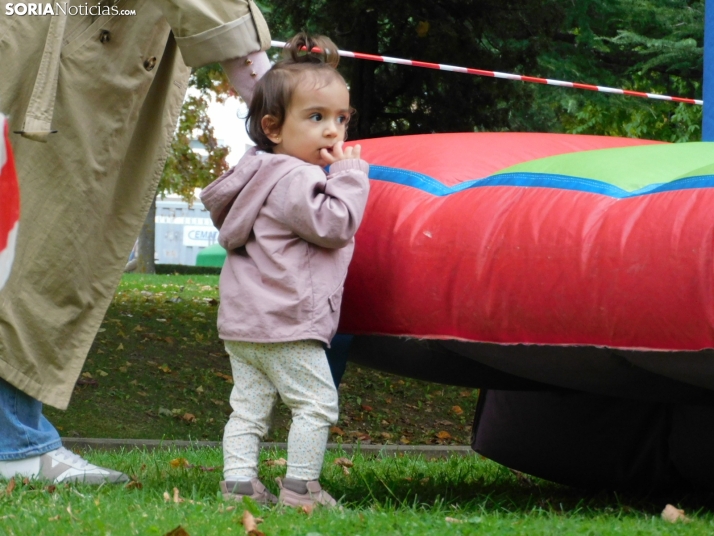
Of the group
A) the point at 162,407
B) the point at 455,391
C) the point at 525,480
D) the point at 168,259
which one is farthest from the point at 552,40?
the point at 168,259

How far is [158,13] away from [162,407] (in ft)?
12.7

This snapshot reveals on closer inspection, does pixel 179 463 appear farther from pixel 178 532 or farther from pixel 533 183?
pixel 533 183

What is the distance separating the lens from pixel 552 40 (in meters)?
8.84

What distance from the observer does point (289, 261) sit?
2996mm

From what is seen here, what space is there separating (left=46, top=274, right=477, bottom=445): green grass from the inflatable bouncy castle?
3.23 meters

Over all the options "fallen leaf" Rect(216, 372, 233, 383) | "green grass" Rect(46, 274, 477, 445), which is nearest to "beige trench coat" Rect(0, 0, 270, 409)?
"green grass" Rect(46, 274, 477, 445)

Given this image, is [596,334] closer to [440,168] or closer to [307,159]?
[440,168]

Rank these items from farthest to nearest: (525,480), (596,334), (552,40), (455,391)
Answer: (552,40) → (455,391) → (525,480) → (596,334)

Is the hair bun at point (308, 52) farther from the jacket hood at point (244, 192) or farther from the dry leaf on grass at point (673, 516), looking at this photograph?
the dry leaf on grass at point (673, 516)

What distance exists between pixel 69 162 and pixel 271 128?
797 mm

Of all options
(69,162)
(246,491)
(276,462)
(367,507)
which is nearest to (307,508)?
(246,491)

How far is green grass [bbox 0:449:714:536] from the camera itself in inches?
105

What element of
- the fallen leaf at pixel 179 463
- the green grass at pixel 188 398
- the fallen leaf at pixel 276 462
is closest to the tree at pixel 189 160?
the green grass at pixel 188 398

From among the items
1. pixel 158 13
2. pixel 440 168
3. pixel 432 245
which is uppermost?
pixel 158 13
